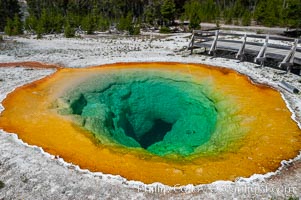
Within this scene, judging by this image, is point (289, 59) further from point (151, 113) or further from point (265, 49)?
point (151, 113)

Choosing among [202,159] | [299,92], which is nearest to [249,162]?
[202,159]

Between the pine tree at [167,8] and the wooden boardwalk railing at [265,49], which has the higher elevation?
the pine tree at [167,8]

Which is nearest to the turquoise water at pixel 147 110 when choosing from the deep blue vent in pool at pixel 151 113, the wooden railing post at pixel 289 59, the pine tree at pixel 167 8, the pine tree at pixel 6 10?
the deep blue vent in pool at pixel 151 113

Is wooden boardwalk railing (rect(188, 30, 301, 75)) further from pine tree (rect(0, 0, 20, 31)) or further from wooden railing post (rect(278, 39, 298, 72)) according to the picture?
pine tree (rect(0, 0, 20, 31))

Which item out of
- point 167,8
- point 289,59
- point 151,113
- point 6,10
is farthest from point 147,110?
point 6,10

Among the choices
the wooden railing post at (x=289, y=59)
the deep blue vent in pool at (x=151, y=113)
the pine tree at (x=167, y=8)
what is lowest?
the deep blue vent in pool at (x=151, y=113)

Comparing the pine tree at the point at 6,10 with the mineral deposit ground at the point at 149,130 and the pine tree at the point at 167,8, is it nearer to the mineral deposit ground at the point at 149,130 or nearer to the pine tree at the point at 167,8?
the pine tree at the point at 167,8
